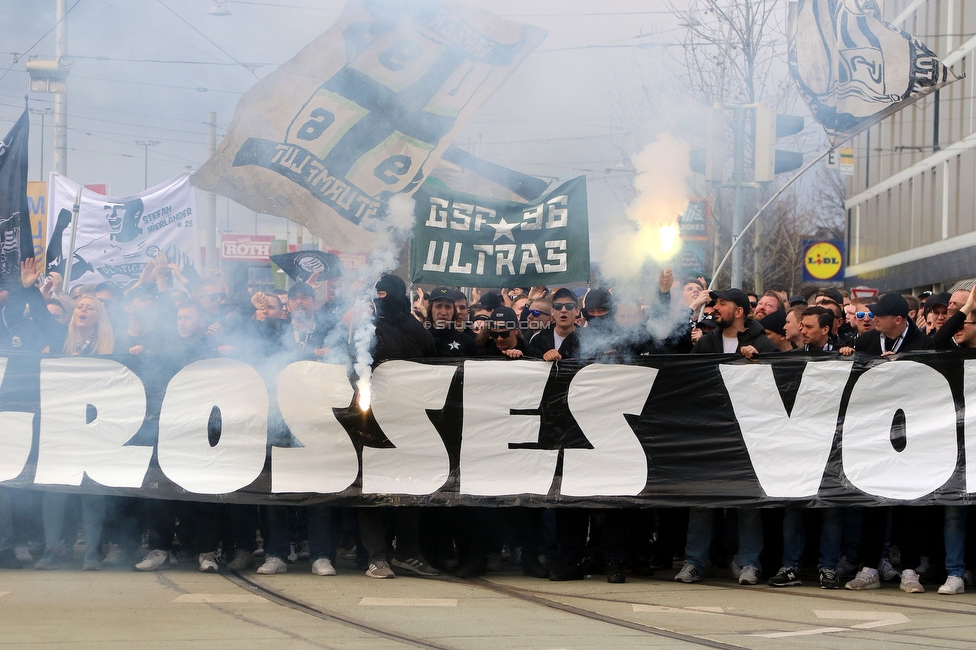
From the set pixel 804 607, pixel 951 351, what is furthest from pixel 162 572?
pixel 951 351

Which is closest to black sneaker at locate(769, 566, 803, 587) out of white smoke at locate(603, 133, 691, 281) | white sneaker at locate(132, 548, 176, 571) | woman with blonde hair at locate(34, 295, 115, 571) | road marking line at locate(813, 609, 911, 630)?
road marking line at locate(813, 609, 911, 630)

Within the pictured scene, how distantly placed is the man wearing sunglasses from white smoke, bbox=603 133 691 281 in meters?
0.66

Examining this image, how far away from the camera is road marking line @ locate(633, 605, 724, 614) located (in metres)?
6.86

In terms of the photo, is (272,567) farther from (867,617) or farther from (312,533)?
(867,617)

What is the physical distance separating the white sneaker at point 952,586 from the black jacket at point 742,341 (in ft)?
6.42

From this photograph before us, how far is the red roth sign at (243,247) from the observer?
46.3 metres

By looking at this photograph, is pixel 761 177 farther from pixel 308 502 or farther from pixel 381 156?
pixel 308 502

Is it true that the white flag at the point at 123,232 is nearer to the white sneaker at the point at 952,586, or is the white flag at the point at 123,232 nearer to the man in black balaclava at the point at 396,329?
the man in black balaclava at the point at 396,329

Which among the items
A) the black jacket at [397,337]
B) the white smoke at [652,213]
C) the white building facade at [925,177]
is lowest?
the black jacket at [397,337]

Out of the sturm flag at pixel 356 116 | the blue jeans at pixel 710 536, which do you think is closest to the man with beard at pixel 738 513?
the blue jeans at pixel 710 536

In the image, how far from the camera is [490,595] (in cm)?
733

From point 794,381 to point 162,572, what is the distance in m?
4.63

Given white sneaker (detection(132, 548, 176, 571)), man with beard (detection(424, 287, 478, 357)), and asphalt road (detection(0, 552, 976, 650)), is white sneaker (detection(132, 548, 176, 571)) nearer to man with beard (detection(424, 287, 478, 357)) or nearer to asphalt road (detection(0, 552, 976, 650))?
asphalt road (detection(0, 552, 976, 650))

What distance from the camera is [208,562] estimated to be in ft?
26.2
